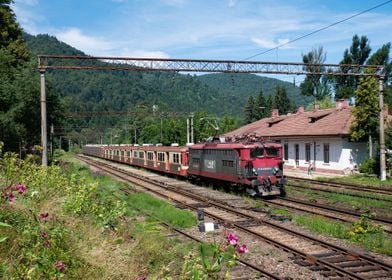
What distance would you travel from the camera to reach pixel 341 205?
18547 mm

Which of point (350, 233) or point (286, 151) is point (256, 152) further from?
point (286, 151)

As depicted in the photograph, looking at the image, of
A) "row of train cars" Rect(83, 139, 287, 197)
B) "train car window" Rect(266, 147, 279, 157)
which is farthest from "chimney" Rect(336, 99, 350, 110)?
"train car window" Rect(266, 147, 279, 157)

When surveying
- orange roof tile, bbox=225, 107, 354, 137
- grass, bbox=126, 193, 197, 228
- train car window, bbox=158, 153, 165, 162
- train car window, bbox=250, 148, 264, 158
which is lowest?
grass, bbox=126, 193, 197, 228

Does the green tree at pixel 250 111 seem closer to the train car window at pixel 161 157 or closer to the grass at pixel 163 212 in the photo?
the train car window at pixel 161 157

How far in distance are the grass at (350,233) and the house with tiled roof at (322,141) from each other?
17.9 meters

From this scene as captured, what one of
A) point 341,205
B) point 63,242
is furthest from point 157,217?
point 63,242

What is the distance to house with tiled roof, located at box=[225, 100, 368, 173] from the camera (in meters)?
31.5

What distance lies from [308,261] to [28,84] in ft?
79.6

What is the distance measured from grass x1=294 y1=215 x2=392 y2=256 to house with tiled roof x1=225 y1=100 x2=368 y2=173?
58.6 feet

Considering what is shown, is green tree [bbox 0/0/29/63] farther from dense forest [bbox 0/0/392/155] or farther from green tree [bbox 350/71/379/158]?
green tree [bbox 350/71/379/158]

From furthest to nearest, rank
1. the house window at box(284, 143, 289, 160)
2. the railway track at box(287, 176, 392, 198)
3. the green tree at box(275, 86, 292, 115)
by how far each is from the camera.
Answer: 1. the green tree at box(275, 86, 292, 115)
2. the house window at box(284, 143, 289, 160)
3. the railway track at box(287, 176, 392, 198)

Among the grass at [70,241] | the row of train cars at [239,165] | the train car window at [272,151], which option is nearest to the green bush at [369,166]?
the row of train cars at [239,165]

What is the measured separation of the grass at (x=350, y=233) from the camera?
36.5ft

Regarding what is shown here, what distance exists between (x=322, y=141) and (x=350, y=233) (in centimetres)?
2269
